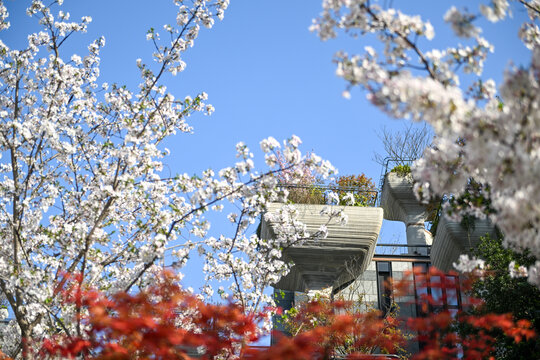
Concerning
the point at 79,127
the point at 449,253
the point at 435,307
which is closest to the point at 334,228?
the point at 449,253

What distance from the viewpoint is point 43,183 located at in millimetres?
7750

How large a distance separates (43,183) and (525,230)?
678 centimetres

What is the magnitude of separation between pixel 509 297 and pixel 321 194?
4961 millimetres

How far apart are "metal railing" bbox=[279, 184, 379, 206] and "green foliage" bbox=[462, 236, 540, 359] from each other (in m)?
3.63

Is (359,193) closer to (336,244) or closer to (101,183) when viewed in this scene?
(336,244)

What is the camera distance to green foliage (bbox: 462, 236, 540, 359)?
7.94 meters

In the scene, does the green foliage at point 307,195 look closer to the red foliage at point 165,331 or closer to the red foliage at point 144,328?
the red foliage at point 165,331

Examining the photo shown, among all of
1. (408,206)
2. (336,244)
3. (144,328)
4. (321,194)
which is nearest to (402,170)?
(408,206)

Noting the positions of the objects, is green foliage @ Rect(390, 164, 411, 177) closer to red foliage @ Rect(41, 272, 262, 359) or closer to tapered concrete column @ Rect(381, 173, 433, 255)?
tapered concrete column @ Rect(381, 173, 433, 255)

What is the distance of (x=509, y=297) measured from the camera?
8.61 meters

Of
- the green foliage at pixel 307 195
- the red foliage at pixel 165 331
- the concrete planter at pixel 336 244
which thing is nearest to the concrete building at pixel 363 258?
the concrete planter at pixel 336 244

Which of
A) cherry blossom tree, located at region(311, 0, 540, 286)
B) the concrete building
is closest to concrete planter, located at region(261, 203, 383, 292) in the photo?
the concrete building

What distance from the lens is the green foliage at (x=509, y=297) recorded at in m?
7.94

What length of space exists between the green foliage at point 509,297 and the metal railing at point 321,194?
363cm
